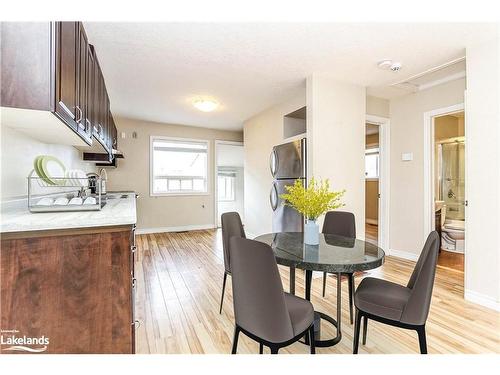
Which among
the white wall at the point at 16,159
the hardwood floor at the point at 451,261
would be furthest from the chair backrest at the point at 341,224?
the white wall at the point at 16,159

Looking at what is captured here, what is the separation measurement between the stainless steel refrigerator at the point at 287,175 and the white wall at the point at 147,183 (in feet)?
8.57

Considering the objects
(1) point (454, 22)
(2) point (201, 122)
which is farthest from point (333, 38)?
(2) point (201, 122)

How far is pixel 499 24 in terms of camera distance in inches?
81.5

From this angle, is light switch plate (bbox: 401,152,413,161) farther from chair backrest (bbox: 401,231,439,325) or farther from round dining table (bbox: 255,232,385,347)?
chair backrest (bbox: 401,231,439,325)

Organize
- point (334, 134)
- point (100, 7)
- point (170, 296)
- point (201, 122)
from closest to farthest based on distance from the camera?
point (100, 7) < point (170, 296) < point (334, 134) < point (201, 122)

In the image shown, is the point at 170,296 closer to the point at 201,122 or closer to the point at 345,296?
the point at 345,296

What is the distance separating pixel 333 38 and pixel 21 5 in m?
2.21

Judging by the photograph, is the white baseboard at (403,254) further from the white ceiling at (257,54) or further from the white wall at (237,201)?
the white wall at (237,201)

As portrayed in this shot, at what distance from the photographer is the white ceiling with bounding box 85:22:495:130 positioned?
6.93ft

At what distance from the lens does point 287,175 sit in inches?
141

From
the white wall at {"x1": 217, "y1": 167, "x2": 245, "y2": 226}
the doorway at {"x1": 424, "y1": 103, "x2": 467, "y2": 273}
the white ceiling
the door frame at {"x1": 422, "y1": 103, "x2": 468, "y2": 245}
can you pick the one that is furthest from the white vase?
the white wall at {"x1": 217, "y1": 167, "x2": 245, "y2": 226}

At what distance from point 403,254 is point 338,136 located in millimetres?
2120

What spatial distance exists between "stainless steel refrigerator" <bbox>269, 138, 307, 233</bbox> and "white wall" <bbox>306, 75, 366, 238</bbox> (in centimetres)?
17

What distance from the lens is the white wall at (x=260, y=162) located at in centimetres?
423
